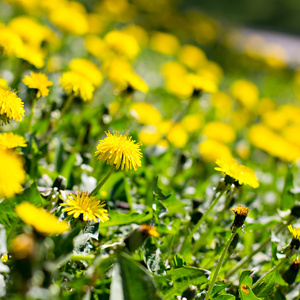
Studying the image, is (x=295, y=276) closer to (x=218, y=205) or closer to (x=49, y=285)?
(x=218, y=205)

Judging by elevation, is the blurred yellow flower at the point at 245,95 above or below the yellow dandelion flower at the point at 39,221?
below

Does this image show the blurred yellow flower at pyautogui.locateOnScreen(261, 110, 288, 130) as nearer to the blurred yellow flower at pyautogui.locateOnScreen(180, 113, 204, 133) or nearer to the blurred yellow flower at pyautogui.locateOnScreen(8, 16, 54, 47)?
the blurred yellow flower at pyautogui.locateOnScreen(180, 113, 204, 133)

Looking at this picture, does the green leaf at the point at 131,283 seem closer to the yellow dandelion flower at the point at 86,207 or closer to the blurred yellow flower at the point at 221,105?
the yellow dandelion flower at the point at 86,207

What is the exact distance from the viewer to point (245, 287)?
1.28 meters

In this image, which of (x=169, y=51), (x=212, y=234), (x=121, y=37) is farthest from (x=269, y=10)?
(x=212, y=234)

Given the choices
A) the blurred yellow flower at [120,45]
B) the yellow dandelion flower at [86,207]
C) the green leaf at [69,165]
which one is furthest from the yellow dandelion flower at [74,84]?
the blurred yellow flower at [120,45]

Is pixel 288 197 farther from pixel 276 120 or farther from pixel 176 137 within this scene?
pixel 276 120

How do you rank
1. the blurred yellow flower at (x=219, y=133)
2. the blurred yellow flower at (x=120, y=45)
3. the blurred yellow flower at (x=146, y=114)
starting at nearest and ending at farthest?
the blurred yellow flower at (x=146, y=114)
the blurred yellow flower at (x=120, y=45)
the blurred yellow flower at (x=219, y=133)

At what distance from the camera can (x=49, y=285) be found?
37.8 inches

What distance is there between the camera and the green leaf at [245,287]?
4.00 ft

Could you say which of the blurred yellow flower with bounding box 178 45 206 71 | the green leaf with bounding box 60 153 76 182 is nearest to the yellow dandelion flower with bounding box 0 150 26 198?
the green leaf with bounding box 60 153 76 182

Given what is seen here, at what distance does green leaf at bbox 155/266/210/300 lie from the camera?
1190 mm

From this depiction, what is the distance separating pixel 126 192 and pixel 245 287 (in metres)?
0.64

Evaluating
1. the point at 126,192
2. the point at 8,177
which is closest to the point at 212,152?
the point at 126,192
